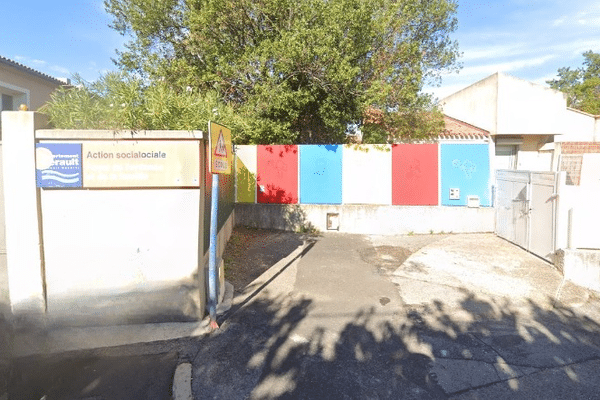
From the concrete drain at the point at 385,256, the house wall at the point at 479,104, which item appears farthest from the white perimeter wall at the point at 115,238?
the house wall at the point at 479,104

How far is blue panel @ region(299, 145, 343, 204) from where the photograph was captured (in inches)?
413

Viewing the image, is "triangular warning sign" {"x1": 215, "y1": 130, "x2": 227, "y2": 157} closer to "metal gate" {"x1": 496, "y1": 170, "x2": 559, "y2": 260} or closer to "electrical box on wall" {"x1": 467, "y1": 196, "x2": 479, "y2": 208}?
"metal gate" {"x1": 496, "y1": 170, "x2": 559, "y2": 260}

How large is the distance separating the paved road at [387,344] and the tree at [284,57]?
16.6 feet

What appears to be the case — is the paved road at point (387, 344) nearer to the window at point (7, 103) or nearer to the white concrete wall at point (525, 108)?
the white concrete wall at point (525, 108)

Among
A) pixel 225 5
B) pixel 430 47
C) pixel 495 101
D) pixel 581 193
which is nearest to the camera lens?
pixel 581 193

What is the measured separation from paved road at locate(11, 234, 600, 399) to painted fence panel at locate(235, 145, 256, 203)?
4457 millimetres

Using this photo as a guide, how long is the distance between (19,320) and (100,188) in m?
1.85

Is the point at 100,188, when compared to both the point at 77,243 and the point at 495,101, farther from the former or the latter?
the point at 495,101

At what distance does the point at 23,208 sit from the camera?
4.16m

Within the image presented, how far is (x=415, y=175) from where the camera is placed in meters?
10.2

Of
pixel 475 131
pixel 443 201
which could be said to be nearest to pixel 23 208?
pixel 443 201

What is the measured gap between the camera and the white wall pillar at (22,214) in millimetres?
4109

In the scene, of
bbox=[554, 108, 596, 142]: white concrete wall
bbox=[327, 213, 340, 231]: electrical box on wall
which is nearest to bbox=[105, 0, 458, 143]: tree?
bbox=[327, 213, 340, 231]: electrical box on wall

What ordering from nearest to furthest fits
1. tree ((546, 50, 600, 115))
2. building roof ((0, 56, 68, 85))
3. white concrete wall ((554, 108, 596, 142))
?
building roof ((0, 56, 68, 85)) → white concrete wall ((554, 108, 596, 142)) → tree ((546, 50, 600, 115))
